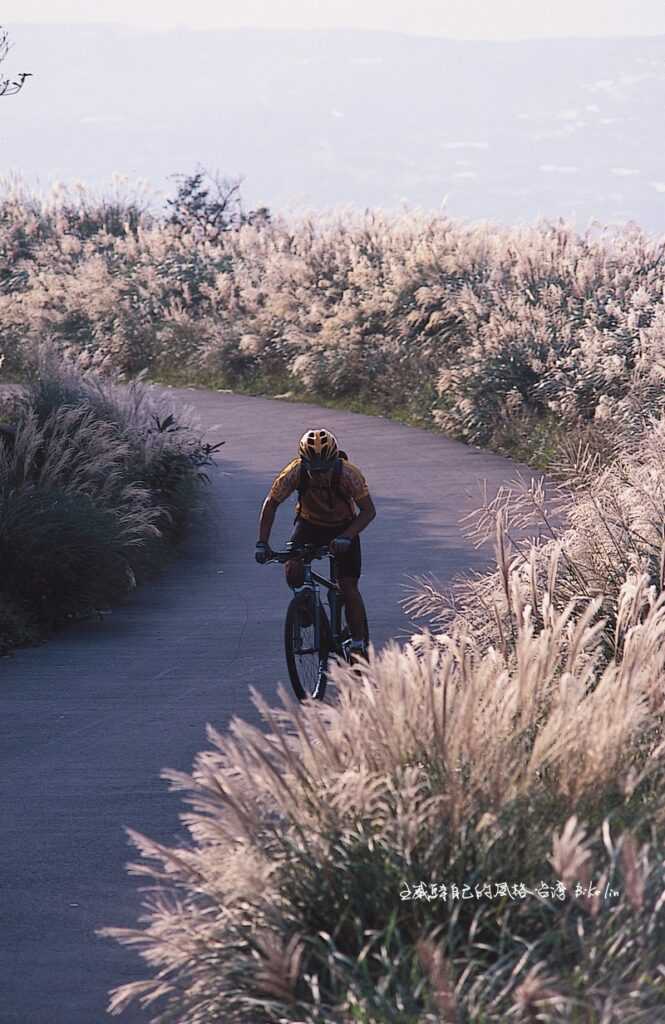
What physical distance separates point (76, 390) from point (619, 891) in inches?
580

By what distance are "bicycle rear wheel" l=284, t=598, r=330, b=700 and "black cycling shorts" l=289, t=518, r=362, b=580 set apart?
0.28m

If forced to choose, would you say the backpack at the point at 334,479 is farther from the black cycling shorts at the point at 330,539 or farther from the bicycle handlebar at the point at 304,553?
the bicycle handlebar at the point at 304,553

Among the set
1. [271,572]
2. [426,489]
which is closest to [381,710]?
[271,572]

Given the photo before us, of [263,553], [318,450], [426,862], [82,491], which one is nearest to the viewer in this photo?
[426,862]

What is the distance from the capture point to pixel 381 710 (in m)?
5.07

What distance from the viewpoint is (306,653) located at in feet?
33.9

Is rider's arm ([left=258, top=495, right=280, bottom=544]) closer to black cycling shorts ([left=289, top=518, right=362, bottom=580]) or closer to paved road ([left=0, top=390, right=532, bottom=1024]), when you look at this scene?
black cycling shorts ([left=289, top=518, right=362, bottom=580])

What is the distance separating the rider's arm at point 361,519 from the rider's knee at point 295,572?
0.34 meters

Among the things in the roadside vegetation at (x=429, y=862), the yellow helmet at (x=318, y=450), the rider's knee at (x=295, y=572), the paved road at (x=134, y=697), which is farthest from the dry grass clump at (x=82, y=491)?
the roadside vegetation at (x=429, y=862)

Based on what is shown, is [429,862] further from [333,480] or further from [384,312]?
[384,312]

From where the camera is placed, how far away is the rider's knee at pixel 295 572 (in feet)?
34.2

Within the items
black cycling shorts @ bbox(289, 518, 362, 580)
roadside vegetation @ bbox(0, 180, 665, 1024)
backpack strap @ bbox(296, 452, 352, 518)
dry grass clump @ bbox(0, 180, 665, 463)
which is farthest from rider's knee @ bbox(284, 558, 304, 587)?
dry grass clump @ bbox(0, 180, 665, 463)

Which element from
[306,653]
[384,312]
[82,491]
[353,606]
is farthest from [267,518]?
[384,312]

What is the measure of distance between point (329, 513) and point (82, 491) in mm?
5780
